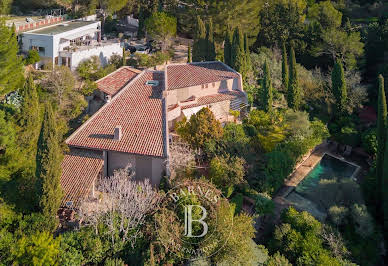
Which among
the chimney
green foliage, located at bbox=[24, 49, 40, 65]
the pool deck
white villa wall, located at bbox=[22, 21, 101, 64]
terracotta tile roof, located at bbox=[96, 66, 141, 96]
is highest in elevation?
white villa wall, located at bbox=[22, 21, 101, 64]

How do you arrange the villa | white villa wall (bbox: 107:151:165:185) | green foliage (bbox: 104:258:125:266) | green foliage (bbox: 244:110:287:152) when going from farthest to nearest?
green foliage (bbox: 244:110:287:152) < white villa wall (bbox: 107:151:165:185) < the villa < green foliage (bbox: 104:258:125:266)

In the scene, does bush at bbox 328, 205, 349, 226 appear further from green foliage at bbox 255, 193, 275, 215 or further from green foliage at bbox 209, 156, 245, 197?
green foliage at bbox 209, 156, 245, 197

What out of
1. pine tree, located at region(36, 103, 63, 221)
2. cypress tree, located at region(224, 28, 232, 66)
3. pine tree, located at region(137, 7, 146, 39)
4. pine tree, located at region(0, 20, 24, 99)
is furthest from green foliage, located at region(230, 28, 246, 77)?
pine tree, located at region(36, 103, 63, 221)

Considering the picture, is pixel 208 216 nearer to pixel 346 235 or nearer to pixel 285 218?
pixel 285 218

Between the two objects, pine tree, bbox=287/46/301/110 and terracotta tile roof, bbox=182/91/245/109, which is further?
pine tree, bbox=287/46/301/110

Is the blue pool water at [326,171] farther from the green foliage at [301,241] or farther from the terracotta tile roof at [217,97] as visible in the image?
the terracotta tile roof at [217,97]

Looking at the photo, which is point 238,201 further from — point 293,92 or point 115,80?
point 293,92

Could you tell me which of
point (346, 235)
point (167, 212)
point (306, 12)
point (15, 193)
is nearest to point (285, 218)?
point (346, 235)
